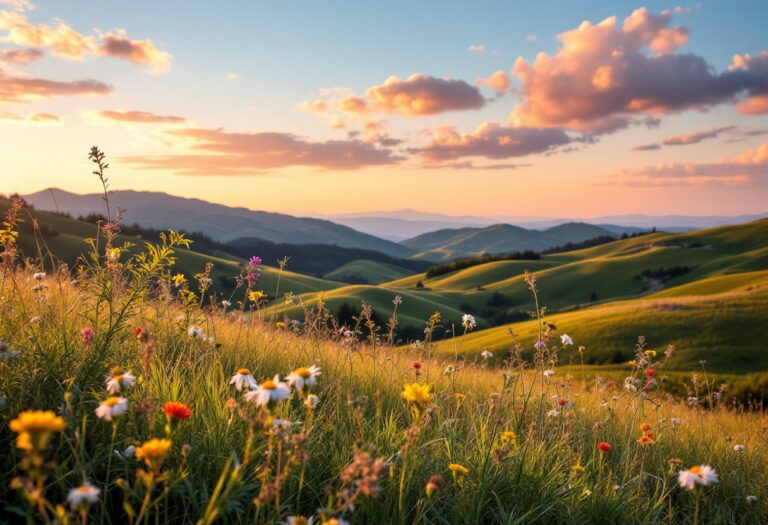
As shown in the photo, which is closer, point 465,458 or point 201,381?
point 465,458

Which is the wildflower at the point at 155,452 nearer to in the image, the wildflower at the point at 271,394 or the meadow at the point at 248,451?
the meadow at the point at 248,451

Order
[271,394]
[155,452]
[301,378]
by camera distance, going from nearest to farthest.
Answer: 1. [155,452]
2. [271,394]
3. [301,378]

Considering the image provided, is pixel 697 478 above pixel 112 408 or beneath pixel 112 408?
beneath

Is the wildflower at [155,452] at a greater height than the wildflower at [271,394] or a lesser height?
lesser

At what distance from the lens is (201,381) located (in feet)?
13.8

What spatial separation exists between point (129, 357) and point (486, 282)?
423 ft

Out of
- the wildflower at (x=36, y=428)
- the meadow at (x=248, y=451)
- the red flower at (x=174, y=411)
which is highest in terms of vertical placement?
the wildflower at (x=36, y=428)

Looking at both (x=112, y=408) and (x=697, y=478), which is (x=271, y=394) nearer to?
(x=112, y=408)

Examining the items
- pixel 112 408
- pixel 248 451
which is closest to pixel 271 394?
pixel 248 451

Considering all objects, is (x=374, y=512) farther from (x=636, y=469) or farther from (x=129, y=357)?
(x=636, y=469)

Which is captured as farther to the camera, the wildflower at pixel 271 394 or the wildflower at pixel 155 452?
the wildflower at pixel 271 394

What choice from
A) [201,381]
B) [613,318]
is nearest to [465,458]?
[201,381]

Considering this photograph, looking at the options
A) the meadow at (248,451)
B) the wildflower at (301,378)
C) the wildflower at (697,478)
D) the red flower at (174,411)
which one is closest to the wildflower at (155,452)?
the meadow at (248,451)

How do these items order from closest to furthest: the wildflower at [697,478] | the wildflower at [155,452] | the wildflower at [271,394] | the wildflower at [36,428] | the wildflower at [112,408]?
the wildflower at [36,428] < the wildflower at [155,452] < the wildflower at [112,408] < the wildflower at [271,394] < the wildflower at [697,478]
